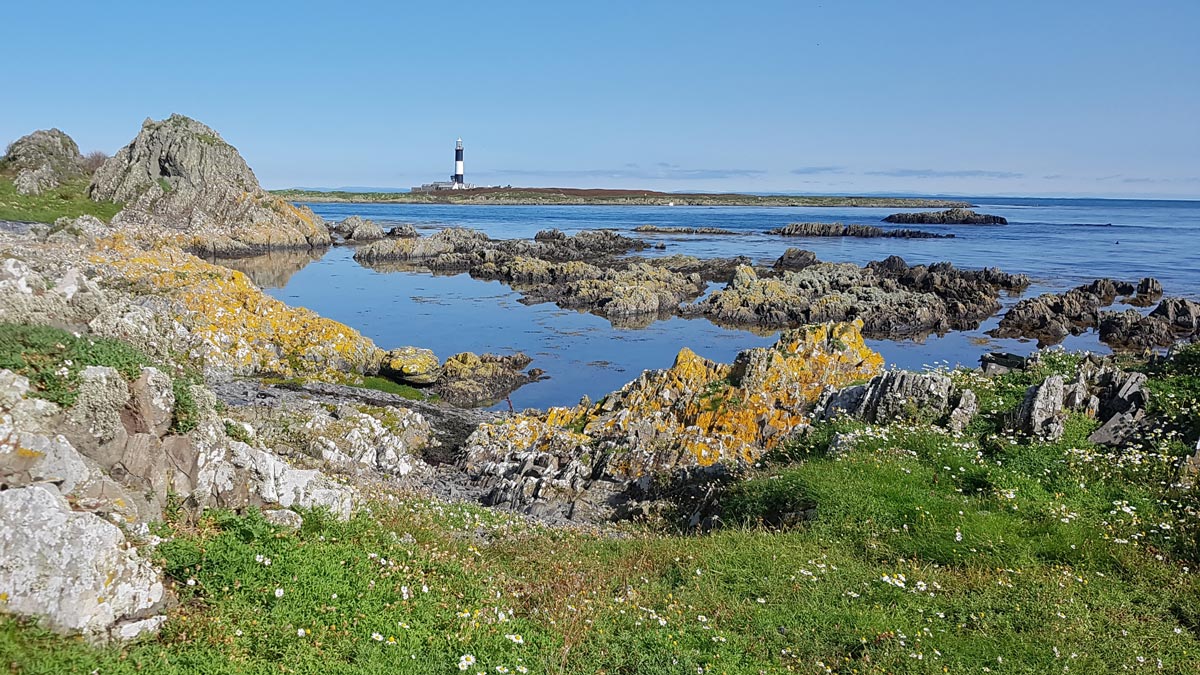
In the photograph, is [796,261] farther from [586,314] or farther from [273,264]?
[273,264]

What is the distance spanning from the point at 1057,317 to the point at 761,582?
148ft

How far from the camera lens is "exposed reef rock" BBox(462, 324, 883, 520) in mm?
16750

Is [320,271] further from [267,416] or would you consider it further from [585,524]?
[585,524]

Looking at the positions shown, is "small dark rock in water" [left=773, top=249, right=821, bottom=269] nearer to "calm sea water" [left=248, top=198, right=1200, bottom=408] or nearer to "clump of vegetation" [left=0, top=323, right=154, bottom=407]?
"calm sea water" [left=248, top=198, right=1200, bottom=408]

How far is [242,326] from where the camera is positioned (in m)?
26.8

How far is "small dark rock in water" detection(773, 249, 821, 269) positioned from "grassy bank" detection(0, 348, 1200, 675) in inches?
2303

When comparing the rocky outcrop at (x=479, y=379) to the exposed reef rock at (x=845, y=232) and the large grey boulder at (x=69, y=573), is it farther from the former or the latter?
the exposed reef rock at (x=845, y=232)

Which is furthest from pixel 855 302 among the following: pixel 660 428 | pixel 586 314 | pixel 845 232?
pixel 845 232

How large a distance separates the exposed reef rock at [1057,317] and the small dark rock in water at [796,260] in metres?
24.4

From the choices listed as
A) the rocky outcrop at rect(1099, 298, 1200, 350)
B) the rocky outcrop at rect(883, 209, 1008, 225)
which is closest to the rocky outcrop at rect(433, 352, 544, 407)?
the rocky outcrop at rect(1099, 298, 1200, 350)

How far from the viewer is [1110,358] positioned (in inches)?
748

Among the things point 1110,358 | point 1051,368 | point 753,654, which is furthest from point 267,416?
point 1110,358

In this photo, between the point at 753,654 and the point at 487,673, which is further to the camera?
the point at 753,654

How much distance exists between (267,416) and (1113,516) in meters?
17.9
